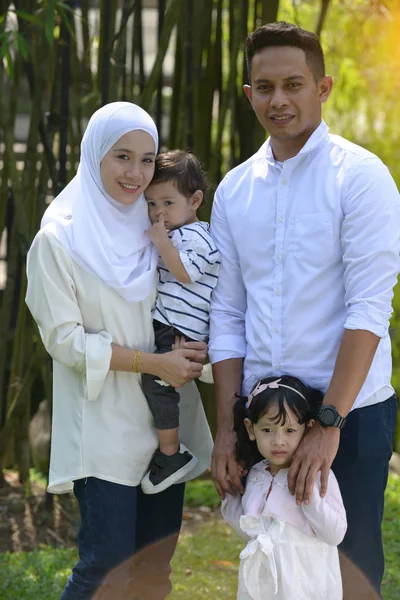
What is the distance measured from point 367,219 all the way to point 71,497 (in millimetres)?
2417

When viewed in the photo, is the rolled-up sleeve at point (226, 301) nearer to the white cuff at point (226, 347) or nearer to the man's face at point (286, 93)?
the white cuff at point (226, 347)

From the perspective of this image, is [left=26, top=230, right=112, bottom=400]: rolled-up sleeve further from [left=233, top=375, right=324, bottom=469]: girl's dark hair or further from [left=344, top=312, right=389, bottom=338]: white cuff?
[left=344, top=312, right=389, bottom=338]: white cuff

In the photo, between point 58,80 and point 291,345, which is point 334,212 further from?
point 58,80

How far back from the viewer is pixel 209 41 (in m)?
4.20

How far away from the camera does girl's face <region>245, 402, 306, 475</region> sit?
89.6 inches

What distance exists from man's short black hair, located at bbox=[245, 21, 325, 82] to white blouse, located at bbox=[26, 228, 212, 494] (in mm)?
682

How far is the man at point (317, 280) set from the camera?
2217mm

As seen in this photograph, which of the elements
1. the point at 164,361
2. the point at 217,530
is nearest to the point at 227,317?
the point at 164,361

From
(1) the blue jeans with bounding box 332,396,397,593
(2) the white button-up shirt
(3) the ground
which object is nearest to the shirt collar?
(2) the white button-up shirt

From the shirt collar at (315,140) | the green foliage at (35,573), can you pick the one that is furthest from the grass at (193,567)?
the shirt collar at (315,140)

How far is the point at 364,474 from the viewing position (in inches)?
91.4

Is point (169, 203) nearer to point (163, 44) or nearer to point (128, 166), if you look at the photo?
point (128, 166)

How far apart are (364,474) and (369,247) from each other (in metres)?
0.55

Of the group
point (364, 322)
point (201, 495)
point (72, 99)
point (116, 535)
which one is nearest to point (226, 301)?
point (364, 322)
